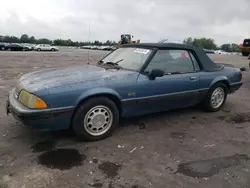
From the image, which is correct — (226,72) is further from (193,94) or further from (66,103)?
(66,103)

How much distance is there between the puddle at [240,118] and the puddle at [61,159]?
10.7ft

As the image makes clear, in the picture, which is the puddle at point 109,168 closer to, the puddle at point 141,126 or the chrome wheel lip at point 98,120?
the chrome wheel lip at point 98,120

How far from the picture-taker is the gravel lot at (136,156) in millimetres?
2768

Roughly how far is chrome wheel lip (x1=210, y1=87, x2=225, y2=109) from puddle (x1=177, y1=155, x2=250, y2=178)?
202 centimetres

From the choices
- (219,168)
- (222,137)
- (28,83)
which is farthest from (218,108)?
(28,83)

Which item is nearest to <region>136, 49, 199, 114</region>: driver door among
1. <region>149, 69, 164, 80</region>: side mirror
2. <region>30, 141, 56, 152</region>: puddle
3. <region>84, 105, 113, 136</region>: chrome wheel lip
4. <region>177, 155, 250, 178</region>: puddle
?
<region>149, 69, 164, 80</region>: side mirror

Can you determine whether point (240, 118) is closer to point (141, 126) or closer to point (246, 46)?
point (141, 126)

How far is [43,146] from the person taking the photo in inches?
140

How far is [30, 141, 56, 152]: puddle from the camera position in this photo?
3.47m

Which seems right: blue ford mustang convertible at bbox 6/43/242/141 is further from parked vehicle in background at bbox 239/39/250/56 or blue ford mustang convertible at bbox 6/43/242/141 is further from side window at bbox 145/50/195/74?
parked vehicle in background at bbox 239/39/250/56

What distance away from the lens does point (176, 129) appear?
14.3 ft

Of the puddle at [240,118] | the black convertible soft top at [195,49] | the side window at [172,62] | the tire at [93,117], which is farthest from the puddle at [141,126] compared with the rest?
the puddle at [240,118]

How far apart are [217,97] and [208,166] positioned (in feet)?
8.49

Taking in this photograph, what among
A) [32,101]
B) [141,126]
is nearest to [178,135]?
[141,126]
